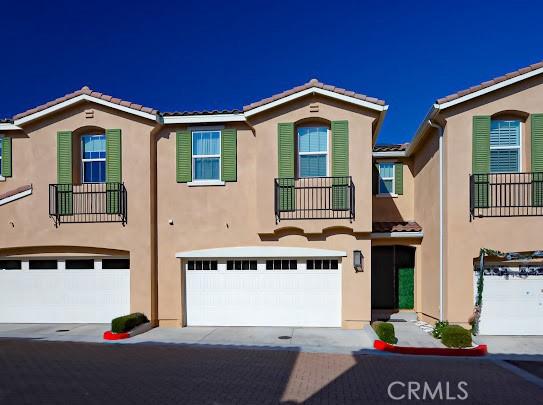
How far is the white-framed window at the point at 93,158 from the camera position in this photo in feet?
40.5

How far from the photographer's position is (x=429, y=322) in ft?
39.9

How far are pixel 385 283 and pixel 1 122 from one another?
1418 centimetres

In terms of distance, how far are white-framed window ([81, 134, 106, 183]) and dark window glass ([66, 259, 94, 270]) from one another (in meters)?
2.53

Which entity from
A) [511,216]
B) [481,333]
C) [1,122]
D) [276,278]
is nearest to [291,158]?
[276,278]

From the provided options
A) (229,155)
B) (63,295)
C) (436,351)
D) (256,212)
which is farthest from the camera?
(63,295)

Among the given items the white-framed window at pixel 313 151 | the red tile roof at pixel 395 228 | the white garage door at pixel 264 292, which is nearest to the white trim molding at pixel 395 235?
the red tile roof at pixel 395 228

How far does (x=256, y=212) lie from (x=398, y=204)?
6.15 meters

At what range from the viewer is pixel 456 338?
909 cm

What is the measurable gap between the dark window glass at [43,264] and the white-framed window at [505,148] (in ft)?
44.4

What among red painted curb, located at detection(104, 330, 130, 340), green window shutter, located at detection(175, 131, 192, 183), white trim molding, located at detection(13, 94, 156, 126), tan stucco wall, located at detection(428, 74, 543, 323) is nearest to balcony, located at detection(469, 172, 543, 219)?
tan stucco wall, located at detection(428, 74, 543, 323)

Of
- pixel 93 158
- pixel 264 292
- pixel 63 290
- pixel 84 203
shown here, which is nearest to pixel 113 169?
pixel 93 158

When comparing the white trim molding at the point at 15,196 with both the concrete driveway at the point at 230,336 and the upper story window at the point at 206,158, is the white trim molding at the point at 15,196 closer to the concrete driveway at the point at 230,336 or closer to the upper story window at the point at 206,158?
the concrete driveway at the point at 230,336

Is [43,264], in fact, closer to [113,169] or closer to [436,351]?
[113,169]
